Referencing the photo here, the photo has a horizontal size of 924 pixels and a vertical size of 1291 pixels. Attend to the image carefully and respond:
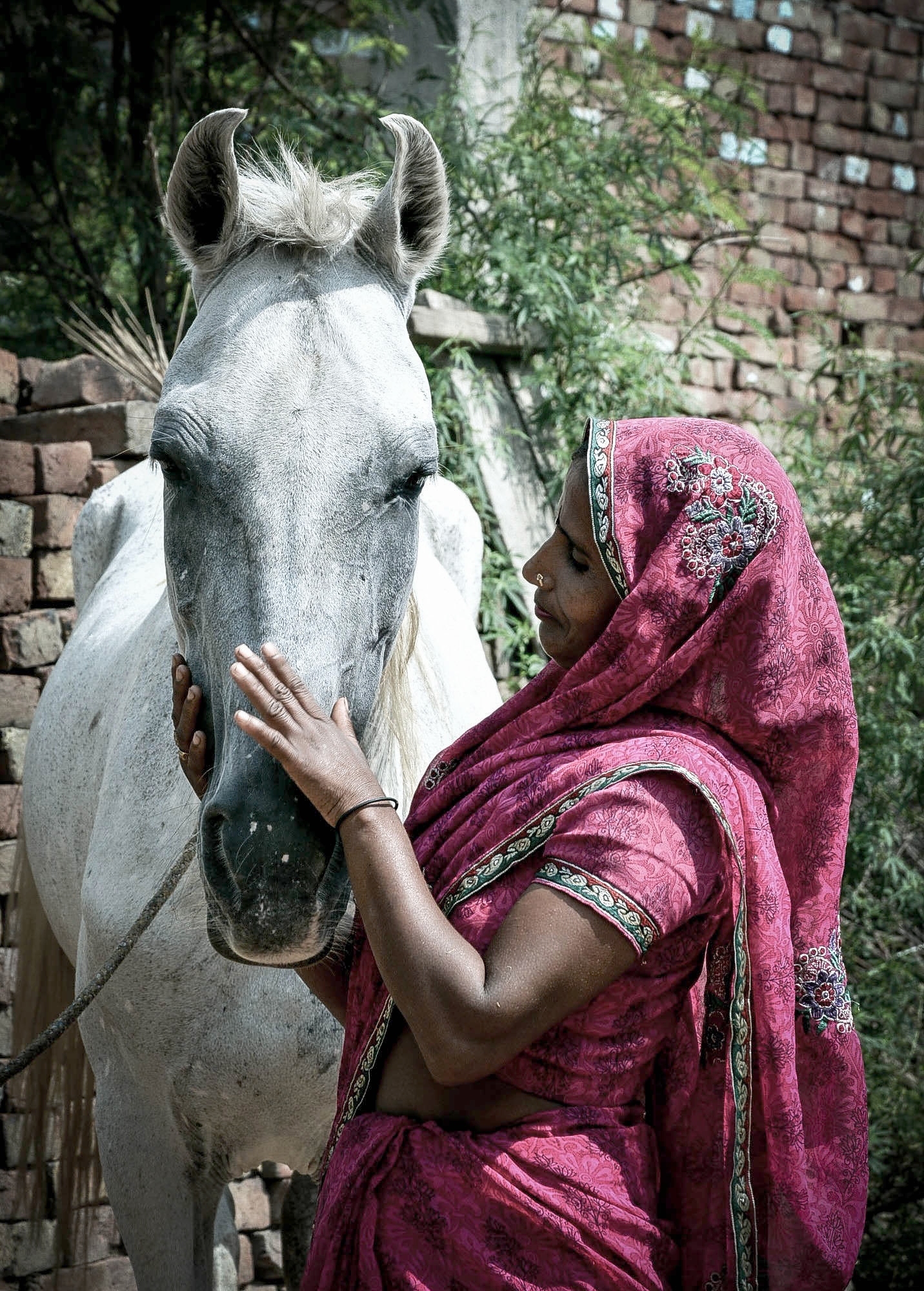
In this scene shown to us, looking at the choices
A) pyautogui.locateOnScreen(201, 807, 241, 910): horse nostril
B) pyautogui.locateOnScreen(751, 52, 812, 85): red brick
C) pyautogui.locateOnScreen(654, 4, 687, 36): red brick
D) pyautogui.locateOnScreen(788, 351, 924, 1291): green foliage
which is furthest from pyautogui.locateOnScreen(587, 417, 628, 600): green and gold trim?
pyautogui.locateOnScreen(751, 52, 812, 85): red brick

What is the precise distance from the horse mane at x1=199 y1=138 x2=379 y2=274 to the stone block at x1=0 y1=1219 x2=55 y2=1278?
2.98m

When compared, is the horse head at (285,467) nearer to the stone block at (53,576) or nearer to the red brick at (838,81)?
the stone block at (53,576)

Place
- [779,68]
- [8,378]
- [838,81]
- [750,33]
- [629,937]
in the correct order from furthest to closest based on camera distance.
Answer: [838,81], [779,68], [750,33], [8,378], [629,937]

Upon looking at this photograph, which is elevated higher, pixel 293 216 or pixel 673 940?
pixel 293 216

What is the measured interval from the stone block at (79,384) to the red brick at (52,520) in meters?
0.41

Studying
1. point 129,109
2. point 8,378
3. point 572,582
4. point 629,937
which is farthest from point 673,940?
point 129,109

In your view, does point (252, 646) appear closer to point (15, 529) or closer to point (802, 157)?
point (15, 529)

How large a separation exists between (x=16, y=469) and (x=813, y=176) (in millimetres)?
6242

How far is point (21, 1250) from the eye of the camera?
376 cm


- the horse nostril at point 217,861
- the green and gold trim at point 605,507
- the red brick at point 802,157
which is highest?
the red brick at point 802,157

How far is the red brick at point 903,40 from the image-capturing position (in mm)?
8523

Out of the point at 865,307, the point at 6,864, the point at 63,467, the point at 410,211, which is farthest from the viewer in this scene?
the point at 865,307

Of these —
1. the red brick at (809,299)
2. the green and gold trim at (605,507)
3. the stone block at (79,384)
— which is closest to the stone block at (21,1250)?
the stone block at (79,384)

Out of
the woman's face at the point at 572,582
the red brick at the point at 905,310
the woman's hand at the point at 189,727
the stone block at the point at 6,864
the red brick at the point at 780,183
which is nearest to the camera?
the woman's face at the point at 572,582
